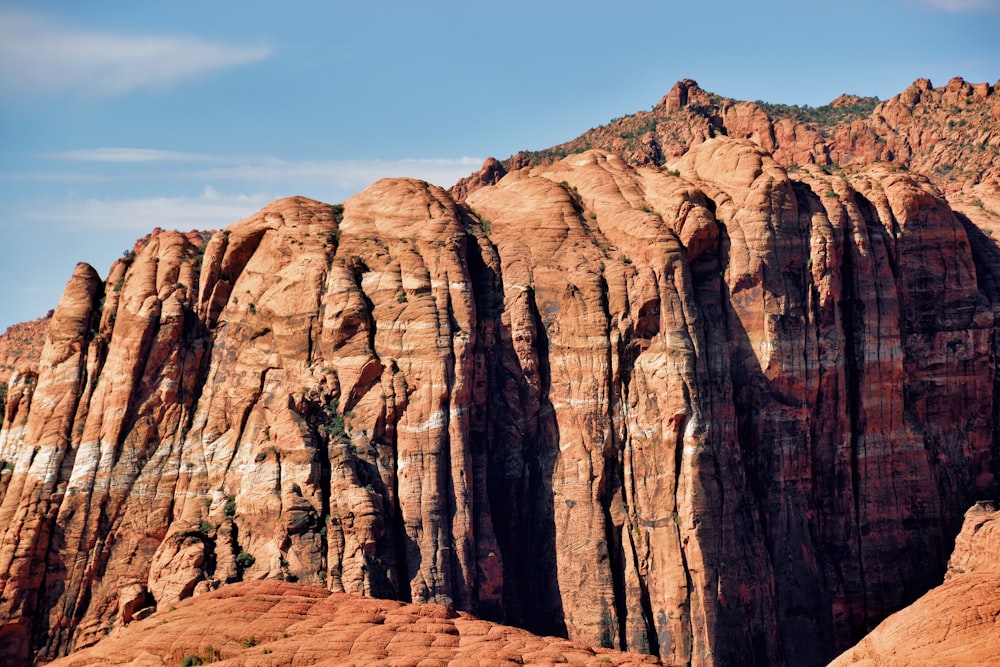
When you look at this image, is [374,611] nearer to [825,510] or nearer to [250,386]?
[250,386]

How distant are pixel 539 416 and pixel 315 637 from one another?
22.0 metres

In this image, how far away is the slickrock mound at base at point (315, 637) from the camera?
52.2 m

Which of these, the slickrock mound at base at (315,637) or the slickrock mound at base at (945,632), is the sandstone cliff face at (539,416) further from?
the slickrock mound at base at (945,632)

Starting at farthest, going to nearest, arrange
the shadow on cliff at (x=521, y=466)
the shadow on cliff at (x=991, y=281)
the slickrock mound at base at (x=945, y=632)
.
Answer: the shadow on cliff at (x=991, y=281), the shadow on cliff at (x=521, y=466), the slickrock mound at base at (x=945, y=632)

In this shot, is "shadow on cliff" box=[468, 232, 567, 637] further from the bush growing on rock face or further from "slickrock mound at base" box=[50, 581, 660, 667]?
the bush growing on rock face

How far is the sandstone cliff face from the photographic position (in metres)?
65.8

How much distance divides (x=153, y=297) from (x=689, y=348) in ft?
95.9

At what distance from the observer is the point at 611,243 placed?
7556cm

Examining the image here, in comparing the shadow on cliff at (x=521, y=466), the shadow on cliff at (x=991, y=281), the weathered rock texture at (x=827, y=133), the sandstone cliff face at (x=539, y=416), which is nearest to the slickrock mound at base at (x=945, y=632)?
the sandstone cliff face at (x=539, y=416)

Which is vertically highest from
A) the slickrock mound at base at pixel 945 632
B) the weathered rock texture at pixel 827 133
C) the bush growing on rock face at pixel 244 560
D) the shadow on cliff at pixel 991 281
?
the weathered rock texture at pixel 827 133

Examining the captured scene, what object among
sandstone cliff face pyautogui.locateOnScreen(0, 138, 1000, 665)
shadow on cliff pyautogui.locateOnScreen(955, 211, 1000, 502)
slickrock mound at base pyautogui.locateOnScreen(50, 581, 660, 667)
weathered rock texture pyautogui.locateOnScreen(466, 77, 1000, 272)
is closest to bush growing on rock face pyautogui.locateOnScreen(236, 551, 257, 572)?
sandstone cliff face pyautogui.locateOnScreen(0, 138, 1000, 665)

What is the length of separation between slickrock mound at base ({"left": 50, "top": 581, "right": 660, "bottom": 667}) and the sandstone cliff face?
5.44 meters

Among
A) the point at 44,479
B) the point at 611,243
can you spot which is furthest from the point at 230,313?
the point at 611,243

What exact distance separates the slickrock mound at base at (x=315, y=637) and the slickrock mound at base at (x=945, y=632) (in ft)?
35.1
